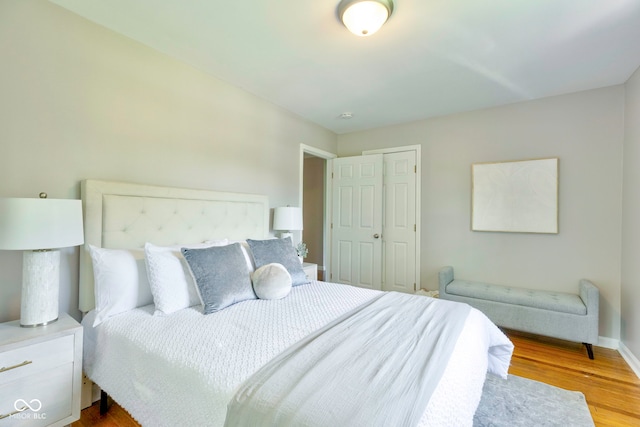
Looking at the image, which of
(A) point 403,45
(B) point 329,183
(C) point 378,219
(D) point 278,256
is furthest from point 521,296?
(B) point 329,183

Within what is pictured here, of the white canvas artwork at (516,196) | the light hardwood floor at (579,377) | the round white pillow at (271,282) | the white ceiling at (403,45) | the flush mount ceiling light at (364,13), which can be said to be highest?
the white ceiling at (403,45)

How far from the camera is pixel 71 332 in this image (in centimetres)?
147

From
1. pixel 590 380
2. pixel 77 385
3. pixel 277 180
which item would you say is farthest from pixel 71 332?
pixel 590 380

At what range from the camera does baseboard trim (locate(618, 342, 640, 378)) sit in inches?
90.0

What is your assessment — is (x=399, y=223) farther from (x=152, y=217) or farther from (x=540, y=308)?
(x=152, y=217)

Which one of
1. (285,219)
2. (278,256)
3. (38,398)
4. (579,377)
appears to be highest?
(285,219)

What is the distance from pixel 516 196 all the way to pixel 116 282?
3.79 meters

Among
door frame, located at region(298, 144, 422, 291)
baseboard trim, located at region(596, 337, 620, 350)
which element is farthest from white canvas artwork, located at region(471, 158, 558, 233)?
baseboard trim, located at region(596, 337, 620, 350)

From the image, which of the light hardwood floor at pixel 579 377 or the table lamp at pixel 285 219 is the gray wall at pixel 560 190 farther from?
the table lamp at pixel 285 219

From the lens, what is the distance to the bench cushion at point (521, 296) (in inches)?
103

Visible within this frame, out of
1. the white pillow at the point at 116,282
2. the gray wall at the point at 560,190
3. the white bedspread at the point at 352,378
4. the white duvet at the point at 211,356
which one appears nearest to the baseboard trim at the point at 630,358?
the gray wall at the point at 560,190

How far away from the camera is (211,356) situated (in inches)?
46.7

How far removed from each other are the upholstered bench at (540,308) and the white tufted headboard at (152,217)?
96.4 inches

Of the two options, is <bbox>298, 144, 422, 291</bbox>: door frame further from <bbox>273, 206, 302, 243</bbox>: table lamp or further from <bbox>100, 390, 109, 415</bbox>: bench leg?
<bbox>100, 390, 109, 415</bbox>: bench leg
